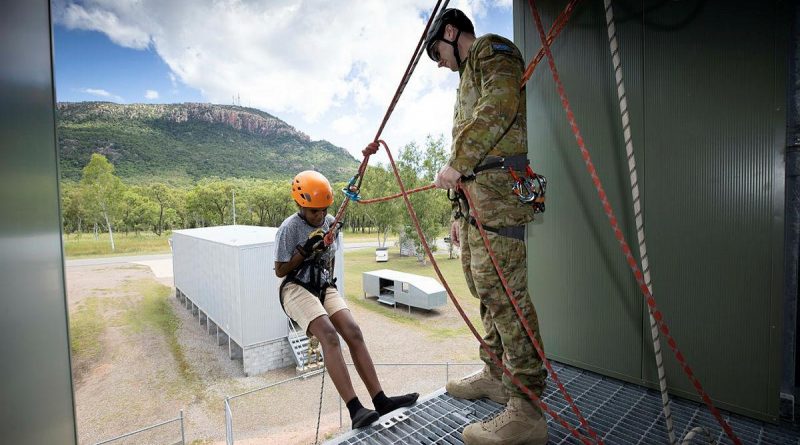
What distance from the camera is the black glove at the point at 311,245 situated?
8.77 feet

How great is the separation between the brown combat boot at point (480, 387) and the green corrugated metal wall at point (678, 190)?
0.85m

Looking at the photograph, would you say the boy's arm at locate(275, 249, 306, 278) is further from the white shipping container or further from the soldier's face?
the white shipping container

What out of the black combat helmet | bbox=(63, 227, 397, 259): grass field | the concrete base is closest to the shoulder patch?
the black combat helmet

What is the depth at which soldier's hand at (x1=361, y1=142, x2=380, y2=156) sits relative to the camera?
8.53 feet

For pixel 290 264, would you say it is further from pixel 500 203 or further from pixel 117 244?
pixel 117 244

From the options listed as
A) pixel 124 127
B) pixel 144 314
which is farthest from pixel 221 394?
pixel 124 127

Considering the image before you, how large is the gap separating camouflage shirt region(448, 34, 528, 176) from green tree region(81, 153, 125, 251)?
50899 millimetres

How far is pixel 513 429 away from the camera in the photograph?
1854 mm

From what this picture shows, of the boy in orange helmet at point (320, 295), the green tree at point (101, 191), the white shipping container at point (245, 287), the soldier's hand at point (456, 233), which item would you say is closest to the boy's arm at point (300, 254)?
the boy in orange helmet at point (320, 295)

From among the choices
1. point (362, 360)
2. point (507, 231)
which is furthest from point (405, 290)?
point (507, 231)

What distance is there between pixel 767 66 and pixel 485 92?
1.54m

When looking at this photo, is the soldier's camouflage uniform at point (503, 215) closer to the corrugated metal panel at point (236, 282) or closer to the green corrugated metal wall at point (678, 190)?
the green corrugated metal wall at point (678, 190)

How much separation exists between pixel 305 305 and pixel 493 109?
5.67ft

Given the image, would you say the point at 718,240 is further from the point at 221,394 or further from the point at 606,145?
the point at 221,394
